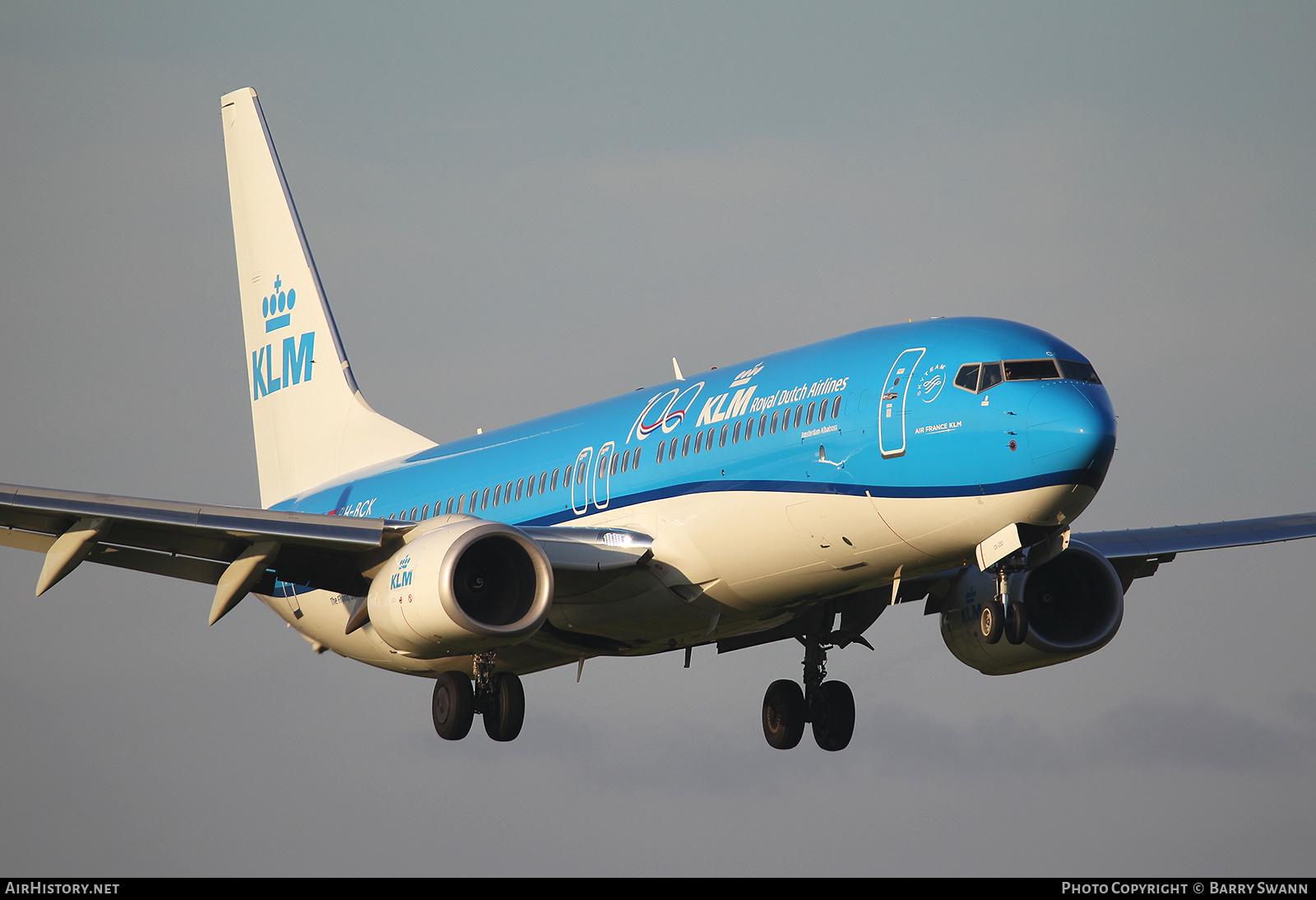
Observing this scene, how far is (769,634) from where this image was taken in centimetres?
3081

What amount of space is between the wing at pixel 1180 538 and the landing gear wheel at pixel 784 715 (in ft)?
20.3

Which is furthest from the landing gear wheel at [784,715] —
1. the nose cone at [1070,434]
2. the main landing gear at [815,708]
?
the nose cone at [1070,434]

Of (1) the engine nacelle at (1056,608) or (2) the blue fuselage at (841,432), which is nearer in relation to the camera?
(2) the blue fuselage at (841,432)

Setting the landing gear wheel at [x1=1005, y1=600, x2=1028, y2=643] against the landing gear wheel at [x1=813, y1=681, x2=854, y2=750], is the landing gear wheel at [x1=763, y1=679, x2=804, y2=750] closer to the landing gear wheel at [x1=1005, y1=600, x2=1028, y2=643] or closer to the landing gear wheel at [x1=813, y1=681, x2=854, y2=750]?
the landing gear wheel at [x1=813, y1=681, x2=854, y2=750]

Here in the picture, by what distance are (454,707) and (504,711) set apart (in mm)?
923

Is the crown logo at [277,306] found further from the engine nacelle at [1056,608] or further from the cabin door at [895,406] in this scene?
the cabin door at [895,406]

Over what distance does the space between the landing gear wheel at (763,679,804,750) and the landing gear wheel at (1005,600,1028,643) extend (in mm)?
8207

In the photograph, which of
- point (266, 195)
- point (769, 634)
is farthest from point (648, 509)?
point (266, 195)

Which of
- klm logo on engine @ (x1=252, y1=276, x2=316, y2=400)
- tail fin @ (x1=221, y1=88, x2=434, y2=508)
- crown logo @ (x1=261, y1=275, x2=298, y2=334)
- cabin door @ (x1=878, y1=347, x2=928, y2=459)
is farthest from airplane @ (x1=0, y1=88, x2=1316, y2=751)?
crown logo @ (x1=261, y1=275, x2=298, y2=334)

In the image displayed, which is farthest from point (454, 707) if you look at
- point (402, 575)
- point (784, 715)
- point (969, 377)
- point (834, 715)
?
point (969, 377)

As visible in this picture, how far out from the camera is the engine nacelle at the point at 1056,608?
97.6ft

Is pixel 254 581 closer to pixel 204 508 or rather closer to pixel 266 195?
pixel 204 508
